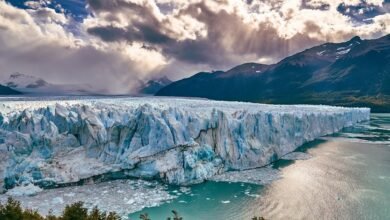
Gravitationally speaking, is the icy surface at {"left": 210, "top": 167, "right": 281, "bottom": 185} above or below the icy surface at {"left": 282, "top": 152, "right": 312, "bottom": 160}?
below

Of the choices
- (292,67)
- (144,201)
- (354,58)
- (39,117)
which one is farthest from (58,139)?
(292,67)

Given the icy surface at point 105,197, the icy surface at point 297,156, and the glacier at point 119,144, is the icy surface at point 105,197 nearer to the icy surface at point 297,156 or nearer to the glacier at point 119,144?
the glacier at point 119,144

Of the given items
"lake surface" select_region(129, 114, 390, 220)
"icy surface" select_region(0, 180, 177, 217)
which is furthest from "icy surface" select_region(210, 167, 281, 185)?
"icy surface" select_region(0, 180, 177, 217)

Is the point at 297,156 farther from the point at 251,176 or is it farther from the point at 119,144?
the point at 119,144

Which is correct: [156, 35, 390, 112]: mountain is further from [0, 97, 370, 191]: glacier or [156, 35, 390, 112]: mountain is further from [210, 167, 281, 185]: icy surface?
[0, 97, 370, 191]: glacier

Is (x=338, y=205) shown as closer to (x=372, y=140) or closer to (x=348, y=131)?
(x=372, y=140)

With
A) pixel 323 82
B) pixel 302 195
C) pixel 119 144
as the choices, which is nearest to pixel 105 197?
pixel 119 144

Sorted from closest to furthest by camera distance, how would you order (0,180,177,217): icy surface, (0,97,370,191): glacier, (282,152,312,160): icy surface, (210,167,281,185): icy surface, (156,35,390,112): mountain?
(0,180,177,217): icy surface → (0,97,370,191): glacier → (210,167,281,185): icy surface → (282,152,312,160): icy surface → (156,35,390,112): mountain
